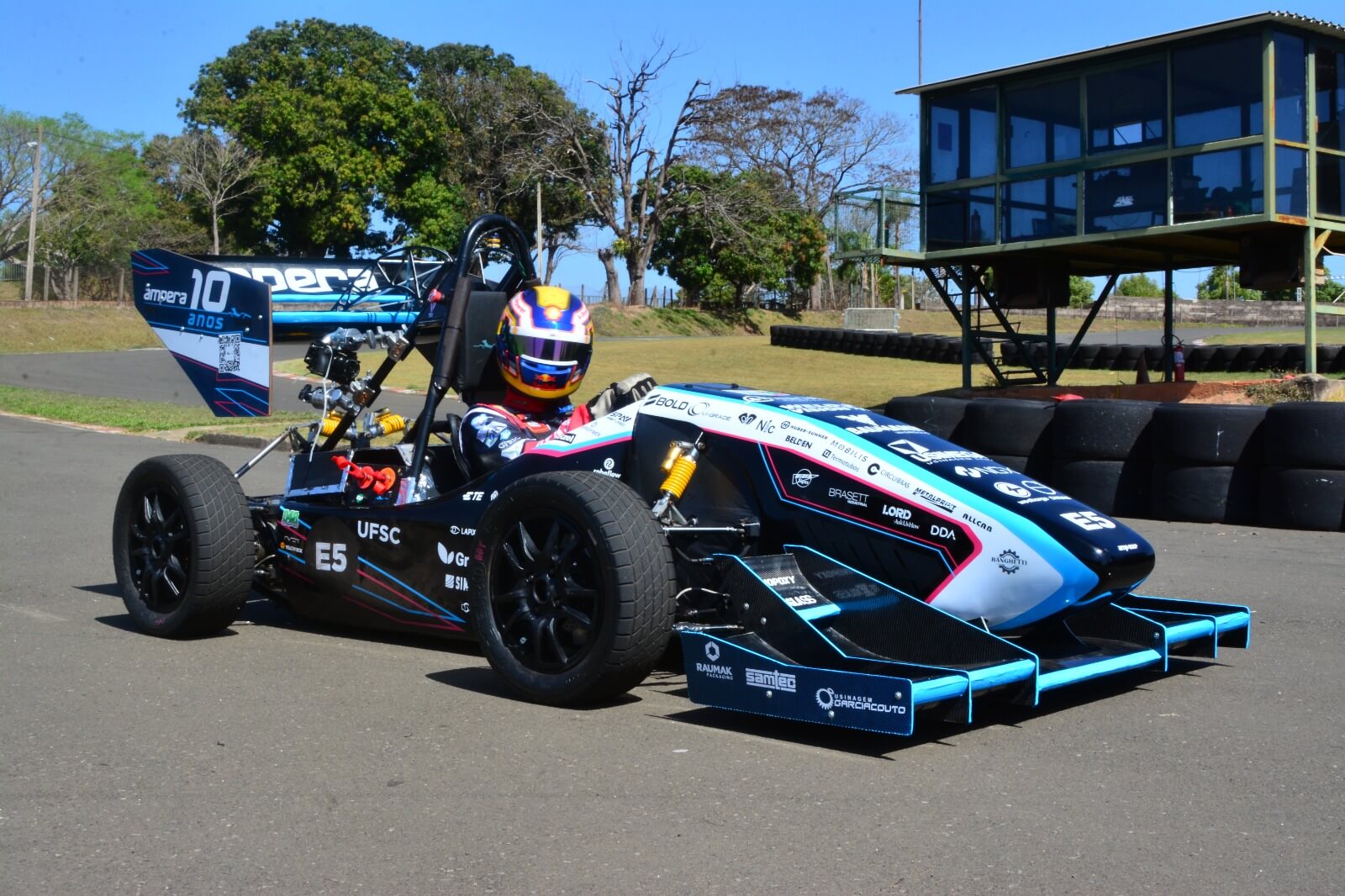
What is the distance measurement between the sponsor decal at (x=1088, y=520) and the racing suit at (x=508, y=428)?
6.67ft

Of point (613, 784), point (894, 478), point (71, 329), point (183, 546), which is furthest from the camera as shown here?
point (71, 329)

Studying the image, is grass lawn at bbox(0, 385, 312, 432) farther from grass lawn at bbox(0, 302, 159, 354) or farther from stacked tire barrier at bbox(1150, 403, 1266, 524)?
grass lawn at bbox(0, 302, 159, 354)

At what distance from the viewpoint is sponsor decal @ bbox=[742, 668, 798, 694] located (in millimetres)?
4227

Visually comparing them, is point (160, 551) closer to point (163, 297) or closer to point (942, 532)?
point (163, 297)

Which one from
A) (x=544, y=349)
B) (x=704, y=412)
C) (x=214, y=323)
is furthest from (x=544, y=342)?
(x=214, y=323)

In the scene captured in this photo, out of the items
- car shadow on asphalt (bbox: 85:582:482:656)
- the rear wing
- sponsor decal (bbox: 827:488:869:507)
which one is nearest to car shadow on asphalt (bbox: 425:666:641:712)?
car shadow on asphalt (bbox: 85:582:482:656)

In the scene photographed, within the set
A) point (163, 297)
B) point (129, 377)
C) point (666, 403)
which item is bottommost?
point (666, 403)

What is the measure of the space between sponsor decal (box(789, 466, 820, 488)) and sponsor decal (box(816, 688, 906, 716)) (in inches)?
35.9

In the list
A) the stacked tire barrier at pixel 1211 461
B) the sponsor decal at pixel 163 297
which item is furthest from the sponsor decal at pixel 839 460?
the stacked tire barrier at pixel 1211 461

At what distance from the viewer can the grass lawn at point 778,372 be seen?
26062 mm

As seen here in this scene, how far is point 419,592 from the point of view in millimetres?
5559

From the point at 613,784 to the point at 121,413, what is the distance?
764 inches

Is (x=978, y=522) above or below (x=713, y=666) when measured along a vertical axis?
above

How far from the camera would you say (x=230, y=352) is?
22.3ft
